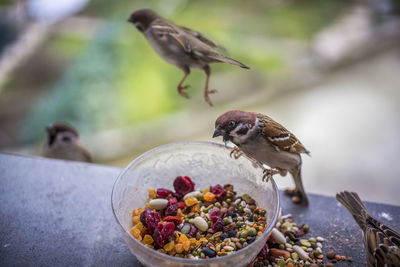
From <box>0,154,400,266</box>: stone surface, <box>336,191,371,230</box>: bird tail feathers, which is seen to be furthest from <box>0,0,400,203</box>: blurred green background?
<box>336,191,371,230</box>: bird tail feathers

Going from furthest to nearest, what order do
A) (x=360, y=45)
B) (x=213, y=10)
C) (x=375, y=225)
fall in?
(x=213, y=10) < (x=360, y=45) < (x=375, y=225)

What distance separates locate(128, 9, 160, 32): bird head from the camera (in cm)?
145

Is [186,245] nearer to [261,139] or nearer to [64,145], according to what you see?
[261,139]

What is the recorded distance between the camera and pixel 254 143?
1.34m

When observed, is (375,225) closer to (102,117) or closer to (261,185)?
(261,185)

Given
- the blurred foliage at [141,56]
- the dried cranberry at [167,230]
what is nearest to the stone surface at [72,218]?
the dried cranberry at [167,230]

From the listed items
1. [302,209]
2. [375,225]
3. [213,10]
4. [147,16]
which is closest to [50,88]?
[213,10]

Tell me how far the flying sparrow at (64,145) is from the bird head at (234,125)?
52.1 inches

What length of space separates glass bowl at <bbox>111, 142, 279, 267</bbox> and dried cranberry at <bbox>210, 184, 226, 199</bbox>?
0.23 feet

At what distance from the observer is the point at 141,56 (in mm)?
4188

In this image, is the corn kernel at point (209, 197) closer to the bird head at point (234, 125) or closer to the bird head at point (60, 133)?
the bird head at point (234, 125)

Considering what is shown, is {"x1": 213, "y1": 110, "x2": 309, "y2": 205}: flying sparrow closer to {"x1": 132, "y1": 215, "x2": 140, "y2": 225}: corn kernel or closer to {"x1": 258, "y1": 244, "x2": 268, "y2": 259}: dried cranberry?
{"x1": 258, "y1": 244, "x2": 268, "y2": 259}: dried cranberry

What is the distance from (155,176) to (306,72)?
3.02 metres

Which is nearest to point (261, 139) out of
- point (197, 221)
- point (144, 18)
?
point (197, 221)
